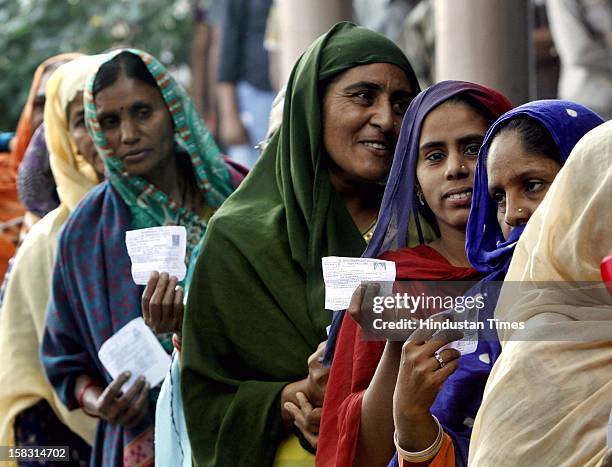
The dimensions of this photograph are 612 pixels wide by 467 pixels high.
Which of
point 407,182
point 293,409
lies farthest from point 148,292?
point 407,182

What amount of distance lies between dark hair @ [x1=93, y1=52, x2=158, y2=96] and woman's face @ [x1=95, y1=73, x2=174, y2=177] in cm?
2

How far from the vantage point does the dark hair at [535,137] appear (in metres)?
3.61

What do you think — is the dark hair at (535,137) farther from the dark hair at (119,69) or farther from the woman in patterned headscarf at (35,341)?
the woman in patterned headscarf at (35,341)

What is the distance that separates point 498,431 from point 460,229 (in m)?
0.95

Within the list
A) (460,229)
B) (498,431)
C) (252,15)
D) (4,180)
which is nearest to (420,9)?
(252,15)

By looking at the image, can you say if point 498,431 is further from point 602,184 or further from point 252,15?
point 252,15

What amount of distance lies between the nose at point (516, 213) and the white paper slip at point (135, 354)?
1.90 m

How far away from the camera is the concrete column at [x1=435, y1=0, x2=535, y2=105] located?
6535 millimetres

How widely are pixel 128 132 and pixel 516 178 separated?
2.19 metres

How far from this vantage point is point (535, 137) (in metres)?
3.62

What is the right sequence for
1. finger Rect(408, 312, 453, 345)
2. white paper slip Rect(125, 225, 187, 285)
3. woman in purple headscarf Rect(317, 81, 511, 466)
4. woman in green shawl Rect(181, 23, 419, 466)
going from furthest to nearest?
white paper slip Rect(125, 225, 187, 285) < woman in green shawl Rect(181, 23, 419, 466) < woman in purple headscarf Rect(317, 81, 511, 466) < finger Rect(408, 312, 453, 345)

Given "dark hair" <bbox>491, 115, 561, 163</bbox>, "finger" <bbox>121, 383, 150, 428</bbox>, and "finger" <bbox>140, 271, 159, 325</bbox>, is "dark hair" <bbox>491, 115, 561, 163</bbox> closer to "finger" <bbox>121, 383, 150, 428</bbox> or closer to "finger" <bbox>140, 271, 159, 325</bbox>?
"finger" <bbox>140, 271, 159, 325</bbox>

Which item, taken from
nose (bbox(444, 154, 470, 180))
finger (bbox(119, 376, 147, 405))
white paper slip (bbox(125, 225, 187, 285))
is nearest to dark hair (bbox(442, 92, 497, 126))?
nose (bbox(444, 154, 470, 180))

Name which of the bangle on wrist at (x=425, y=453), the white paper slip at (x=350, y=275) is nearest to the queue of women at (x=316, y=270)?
the bangle on wrist at (x=425, y=453)
